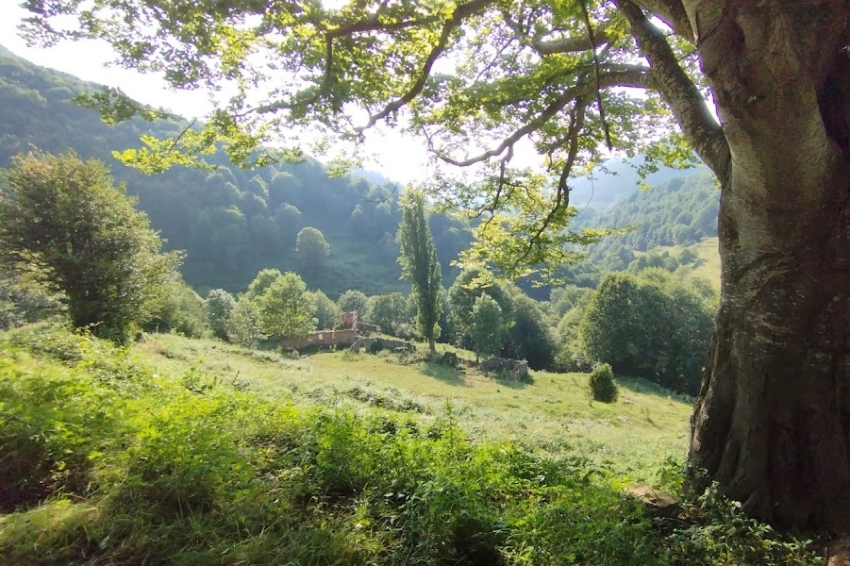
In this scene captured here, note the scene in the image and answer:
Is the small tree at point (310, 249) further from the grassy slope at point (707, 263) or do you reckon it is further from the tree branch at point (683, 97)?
the tree branch at point (683, 97)

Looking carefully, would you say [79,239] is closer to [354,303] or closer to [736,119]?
[736,119]

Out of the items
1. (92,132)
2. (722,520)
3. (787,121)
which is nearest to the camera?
(787,121)

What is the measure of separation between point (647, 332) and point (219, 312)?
4765 centimetres

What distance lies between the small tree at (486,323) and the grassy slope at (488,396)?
21.9 ft

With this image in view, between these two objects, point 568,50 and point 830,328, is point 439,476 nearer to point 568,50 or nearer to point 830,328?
point 830,328

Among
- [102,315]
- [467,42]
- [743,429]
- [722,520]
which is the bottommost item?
[102,315]

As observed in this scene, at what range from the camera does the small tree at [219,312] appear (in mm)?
44969

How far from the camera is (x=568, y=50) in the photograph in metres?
6.73

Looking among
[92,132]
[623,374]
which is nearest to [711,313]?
[623,374]

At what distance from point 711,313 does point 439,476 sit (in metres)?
53.5

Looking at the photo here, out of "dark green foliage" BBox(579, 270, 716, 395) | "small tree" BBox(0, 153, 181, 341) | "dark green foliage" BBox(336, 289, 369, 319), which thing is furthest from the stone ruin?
"dark green foliage" BBox(336, 289, 369, 319)

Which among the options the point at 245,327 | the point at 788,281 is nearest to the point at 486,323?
the point at 245,327

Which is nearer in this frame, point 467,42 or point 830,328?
point 830,328

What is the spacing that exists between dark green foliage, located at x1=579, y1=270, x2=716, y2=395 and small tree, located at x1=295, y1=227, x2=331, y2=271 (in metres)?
84.1
